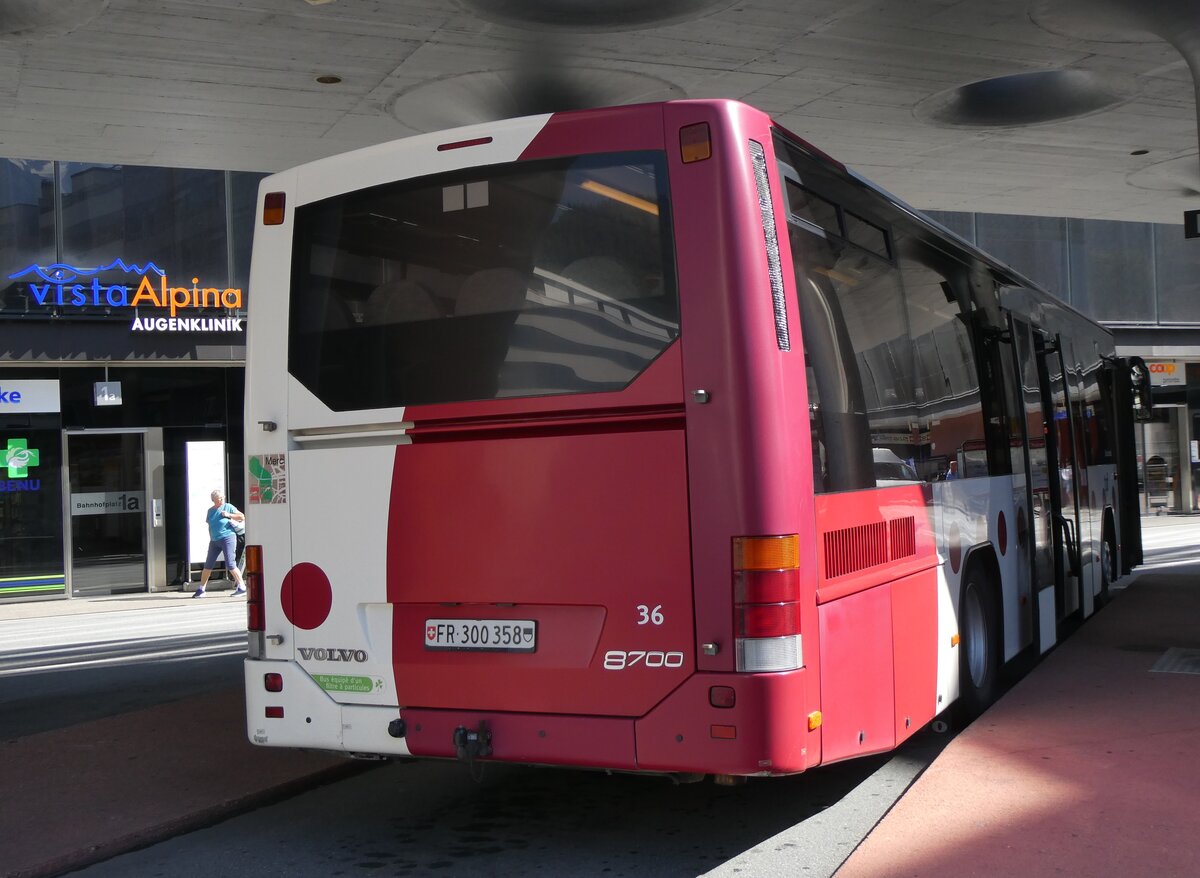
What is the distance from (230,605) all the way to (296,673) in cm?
1553

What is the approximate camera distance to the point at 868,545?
575 cm

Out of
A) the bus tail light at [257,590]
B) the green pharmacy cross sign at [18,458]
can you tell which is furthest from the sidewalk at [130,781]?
the green pharmacy cross sign at [18,458]

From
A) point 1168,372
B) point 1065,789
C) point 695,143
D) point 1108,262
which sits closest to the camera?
point 695,143

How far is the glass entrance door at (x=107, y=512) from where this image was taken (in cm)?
2275

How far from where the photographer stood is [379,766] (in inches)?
304

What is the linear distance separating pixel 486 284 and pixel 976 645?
163 inches

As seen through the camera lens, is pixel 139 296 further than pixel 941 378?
Yes

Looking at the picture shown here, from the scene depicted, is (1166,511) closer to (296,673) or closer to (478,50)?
(478,50)

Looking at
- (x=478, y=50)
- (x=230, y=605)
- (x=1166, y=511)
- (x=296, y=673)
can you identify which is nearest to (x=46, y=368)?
(x=230, y=605)

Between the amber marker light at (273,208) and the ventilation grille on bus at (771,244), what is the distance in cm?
231

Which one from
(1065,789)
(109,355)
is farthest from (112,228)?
(1065,789)

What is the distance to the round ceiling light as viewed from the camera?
1342 centimetres

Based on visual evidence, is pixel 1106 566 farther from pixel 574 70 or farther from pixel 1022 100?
pixel 574 70

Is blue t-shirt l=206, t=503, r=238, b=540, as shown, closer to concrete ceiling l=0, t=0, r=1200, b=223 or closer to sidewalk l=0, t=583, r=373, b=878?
concrete ceiling l=0, t=0, r=1200, b=223
